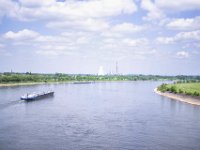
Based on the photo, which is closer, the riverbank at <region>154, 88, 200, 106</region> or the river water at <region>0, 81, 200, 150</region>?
the river water at <region>0, 81, 200, 150</region>

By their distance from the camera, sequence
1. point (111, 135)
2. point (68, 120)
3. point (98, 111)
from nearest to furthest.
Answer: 1. point (111, 135)
2. point (68, 120)
3. point (98, 111)

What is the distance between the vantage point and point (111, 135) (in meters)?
39.5

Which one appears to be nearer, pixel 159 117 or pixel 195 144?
pixel 195 144

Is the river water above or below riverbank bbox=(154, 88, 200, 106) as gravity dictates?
below

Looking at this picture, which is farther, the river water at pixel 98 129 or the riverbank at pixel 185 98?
the riverbank at pixel 185 98

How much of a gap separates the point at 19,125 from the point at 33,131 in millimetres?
4613

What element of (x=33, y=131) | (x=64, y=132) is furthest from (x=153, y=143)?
(x=33, y=131)

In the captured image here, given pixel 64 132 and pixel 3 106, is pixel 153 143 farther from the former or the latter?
pixel 3 106

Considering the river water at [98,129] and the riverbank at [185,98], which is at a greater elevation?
the riverbank at [185,98]

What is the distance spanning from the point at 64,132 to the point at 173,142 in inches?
497

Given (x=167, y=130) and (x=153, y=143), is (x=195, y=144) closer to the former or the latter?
(x=153, y=143)

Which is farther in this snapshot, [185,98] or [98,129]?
[185,98]

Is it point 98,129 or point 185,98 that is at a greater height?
point 185,98

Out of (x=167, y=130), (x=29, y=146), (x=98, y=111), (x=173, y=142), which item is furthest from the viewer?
(x=98, y=111)
